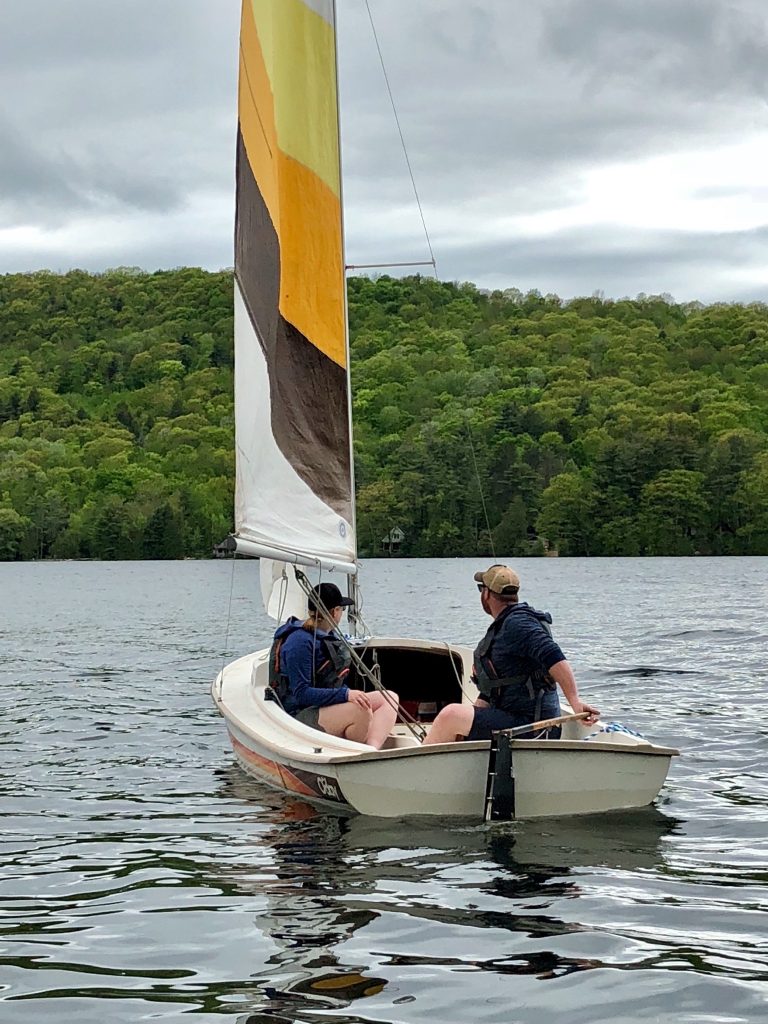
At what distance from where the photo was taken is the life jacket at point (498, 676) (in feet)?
27.8

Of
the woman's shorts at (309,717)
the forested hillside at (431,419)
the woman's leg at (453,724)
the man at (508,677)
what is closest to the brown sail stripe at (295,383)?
the woman's shorts at (309,717)

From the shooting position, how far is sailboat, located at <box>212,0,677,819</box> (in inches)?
412

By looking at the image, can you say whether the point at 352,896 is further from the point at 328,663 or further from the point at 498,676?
the point at 328,663

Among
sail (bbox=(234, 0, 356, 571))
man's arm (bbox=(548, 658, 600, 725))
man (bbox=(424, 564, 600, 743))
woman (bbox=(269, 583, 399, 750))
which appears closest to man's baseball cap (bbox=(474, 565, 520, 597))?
man (bbox=(424, 564, 600, 743))

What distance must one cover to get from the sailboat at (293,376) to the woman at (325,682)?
0.20m

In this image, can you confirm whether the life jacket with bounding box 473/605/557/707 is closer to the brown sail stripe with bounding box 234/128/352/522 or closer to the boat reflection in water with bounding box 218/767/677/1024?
the boat reflection in water with bounding box 218/767/677/1024

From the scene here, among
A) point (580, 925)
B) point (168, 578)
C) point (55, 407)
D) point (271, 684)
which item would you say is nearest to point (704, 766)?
point (271, 684)

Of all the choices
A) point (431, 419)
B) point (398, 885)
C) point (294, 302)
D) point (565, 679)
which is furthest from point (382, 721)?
point (431, 419)

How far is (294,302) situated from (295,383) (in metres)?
0.63

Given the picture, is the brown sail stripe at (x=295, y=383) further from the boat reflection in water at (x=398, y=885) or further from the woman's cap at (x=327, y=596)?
the boat reflection in water at (x=398, y=885)

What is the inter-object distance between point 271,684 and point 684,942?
469 centimetres

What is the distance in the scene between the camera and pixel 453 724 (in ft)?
28.0

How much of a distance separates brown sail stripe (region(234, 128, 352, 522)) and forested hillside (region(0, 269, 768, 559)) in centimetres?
6178

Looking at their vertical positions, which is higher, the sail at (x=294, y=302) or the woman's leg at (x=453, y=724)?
the sail at (x=294, y=302)
